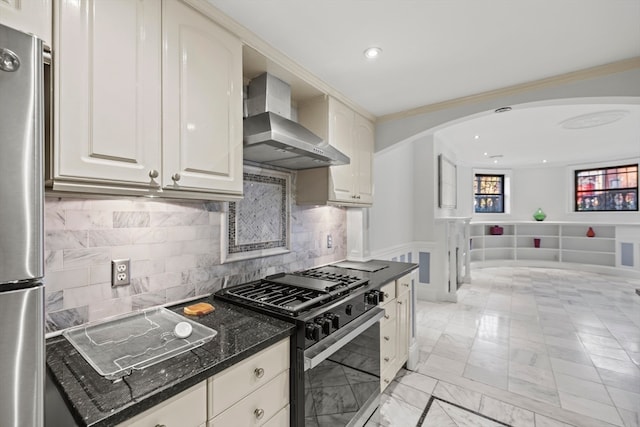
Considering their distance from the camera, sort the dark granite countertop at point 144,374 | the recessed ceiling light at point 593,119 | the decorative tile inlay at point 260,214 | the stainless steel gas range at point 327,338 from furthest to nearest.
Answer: the recessed ceiling light at point 593,119 → the decorative tile inlay at point 260,214 → the stainless steel gas range at point 327,338 → the dark granite countertop at point 144,374

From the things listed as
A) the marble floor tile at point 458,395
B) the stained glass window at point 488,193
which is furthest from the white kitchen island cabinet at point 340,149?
the stained glass window at point 488,193

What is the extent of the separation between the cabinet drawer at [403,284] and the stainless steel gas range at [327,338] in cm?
36

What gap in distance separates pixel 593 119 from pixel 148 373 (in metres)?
5.47

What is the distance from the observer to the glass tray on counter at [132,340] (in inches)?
39.0

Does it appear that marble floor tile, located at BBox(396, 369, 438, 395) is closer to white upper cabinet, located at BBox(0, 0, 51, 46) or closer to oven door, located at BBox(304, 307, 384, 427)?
oven door, located at BBox(304, 307, 384, 427)

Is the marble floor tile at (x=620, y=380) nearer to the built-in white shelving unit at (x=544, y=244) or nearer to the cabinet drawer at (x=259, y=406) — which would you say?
the cabinet drawer at (x=259, y=406)

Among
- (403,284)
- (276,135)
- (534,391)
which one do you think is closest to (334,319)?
(276,135)

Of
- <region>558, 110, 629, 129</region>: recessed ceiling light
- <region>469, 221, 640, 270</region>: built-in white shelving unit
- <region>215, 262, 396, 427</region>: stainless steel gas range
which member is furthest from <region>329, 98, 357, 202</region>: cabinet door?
<region>469, 221, 640, 270</region>: built-in white shelving unit

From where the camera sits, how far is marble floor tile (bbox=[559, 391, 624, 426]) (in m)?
2.01

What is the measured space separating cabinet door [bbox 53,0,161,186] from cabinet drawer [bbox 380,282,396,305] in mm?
1633

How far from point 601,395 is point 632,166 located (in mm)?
6826

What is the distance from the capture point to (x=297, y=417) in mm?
1307

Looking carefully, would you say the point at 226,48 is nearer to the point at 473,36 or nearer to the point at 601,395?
the point at 473,36

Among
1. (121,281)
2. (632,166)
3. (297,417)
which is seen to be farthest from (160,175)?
(632,166)
